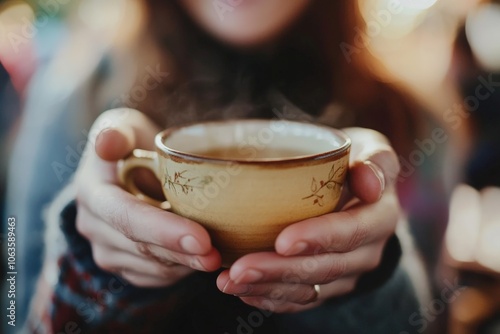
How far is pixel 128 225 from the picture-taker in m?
0.31

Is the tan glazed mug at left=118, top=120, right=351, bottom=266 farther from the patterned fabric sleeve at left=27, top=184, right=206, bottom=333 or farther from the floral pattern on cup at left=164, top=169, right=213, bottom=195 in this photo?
the patterned fabric sleeve at left=27, top=184, right=206, bottom=333

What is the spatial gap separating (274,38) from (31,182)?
325 mm

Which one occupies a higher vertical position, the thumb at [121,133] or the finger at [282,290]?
the thumb at [121,133]

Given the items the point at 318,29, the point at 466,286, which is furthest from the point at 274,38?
the point at 466,286

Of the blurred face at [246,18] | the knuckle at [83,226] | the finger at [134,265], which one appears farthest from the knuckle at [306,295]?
the blurred face at [246,18]

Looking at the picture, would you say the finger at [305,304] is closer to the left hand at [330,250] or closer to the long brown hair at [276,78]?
the left hand at [330,250]

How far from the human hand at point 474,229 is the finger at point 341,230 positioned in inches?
6.5

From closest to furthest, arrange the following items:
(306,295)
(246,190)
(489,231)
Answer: (246,190) → (306,295) → (489,231)

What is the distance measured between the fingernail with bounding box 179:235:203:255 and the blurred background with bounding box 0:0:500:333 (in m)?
0.25

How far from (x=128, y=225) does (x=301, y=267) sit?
0.42 feet

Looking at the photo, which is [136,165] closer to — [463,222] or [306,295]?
[306,295]

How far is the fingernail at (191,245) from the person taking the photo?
0.26 meters

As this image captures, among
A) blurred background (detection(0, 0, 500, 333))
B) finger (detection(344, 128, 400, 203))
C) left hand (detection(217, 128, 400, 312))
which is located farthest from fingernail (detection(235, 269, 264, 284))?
blurred background (detection(0, 0, 500, 333))

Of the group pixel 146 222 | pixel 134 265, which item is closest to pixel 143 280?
pixel 134 265
